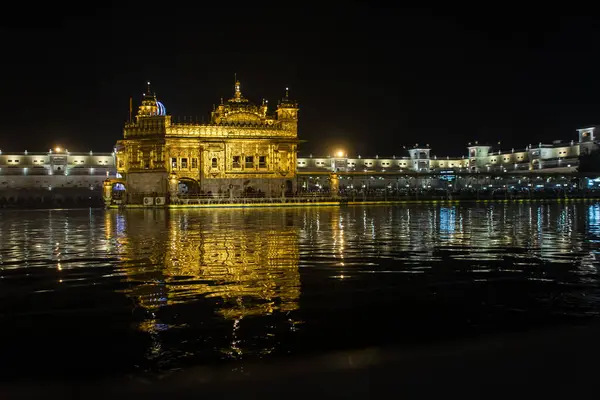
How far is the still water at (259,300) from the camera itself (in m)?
6.52

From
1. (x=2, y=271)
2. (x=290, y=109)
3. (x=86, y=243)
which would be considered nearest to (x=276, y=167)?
(x=290, y=109)

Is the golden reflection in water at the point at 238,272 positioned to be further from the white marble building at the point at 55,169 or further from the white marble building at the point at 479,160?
the white marble building at the point at 479,160

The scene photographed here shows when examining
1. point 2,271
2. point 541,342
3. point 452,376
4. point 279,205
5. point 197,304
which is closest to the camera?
point 452,376

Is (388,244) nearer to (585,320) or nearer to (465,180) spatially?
(585,320)

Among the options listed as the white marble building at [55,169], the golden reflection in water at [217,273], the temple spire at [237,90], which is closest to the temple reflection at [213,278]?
the golden reflection in water at [217,273]

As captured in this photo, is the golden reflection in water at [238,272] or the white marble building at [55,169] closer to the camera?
the golden reflection in water at [238,272]

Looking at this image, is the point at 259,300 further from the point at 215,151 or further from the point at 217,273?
the point at 215,151

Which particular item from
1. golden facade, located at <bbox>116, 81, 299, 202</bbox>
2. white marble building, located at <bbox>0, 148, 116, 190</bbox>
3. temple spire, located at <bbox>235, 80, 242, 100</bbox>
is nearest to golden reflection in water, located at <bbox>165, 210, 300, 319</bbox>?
golden facade, located at <bbox>116, 81, 299, 202</bbox>

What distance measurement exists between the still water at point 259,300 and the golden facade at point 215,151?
51329 mm

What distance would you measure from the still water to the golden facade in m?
51.3

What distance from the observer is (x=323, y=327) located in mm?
7371

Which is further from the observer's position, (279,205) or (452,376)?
(279,205)

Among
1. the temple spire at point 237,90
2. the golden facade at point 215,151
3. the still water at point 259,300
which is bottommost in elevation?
the still water at point 259,300

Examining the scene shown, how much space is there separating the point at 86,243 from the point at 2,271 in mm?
6634
